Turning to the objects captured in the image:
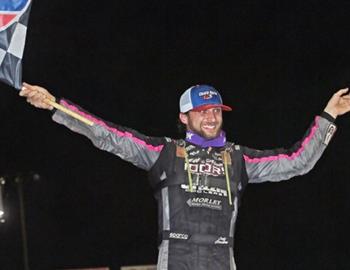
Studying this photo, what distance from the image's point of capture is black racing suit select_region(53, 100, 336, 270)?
5.60 meters

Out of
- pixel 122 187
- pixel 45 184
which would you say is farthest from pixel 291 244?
pixel 45 184

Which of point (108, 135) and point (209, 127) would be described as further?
point (209, 127)

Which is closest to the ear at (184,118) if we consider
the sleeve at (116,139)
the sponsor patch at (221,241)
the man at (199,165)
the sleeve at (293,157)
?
the man at (199,165)

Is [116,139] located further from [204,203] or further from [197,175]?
[204,203]

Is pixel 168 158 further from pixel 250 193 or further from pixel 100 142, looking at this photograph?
pixel 250 193

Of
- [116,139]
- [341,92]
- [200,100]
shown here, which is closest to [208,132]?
[200,100]

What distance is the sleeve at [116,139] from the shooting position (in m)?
5.70

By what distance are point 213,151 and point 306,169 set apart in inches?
31.7

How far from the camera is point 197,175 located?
579 centimetres

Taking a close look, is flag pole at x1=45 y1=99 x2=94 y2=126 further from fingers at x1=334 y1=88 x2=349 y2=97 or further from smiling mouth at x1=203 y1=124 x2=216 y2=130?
fingers at x1=334 y1=88 x2=349 y2=97

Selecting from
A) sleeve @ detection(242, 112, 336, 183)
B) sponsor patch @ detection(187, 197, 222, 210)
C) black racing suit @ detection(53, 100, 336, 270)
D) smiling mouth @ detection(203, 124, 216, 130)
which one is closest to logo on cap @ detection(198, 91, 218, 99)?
smiling mouth @ detection(203, 124, 216, 130)

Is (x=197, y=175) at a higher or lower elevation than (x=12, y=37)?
lower

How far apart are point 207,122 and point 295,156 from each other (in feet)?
2.58

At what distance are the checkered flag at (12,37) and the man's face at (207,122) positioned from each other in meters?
1.40
